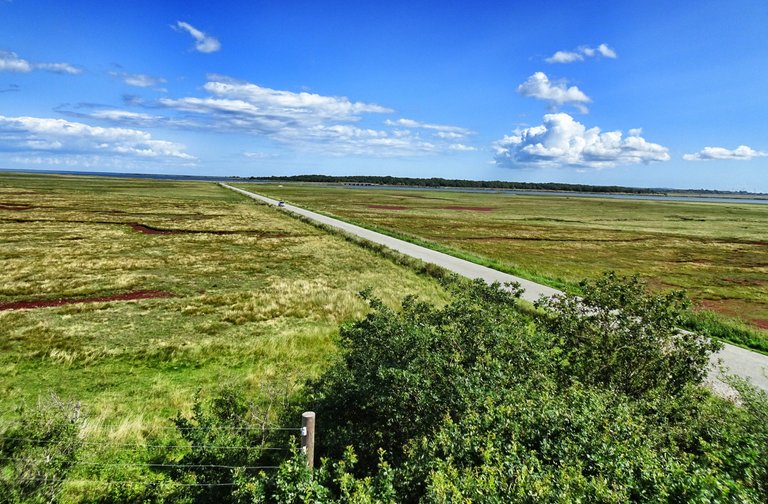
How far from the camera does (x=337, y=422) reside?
9.22 metres

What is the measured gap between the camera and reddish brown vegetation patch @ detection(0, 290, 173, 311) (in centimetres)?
2178

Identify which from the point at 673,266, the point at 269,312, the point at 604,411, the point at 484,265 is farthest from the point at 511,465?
the point at 673,266

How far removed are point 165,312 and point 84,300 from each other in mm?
6000

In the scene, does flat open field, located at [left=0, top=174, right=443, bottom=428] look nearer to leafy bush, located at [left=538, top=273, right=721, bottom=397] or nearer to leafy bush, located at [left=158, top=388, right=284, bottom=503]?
leafy bush, located at [left=158, top=388, right=284, bottom=503]

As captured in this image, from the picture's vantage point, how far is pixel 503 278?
29.1 metres

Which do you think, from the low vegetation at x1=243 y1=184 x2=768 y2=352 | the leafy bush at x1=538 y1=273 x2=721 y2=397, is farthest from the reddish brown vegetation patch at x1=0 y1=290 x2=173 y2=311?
the low vegetation at x1=243 y1=184 x2=768 y2=352

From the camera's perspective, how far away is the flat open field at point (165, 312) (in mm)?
13867

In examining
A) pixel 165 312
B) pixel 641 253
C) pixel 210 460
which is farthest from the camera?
pixel 641 253

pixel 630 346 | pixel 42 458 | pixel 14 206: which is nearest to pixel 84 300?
pixel 42 458

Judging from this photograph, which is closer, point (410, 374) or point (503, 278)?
point (410, 374)

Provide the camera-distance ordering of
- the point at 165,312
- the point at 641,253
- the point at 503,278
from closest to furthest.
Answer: the point at 165,312
the point at 503,278
the point at 641,253

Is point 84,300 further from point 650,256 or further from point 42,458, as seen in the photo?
point 650,256

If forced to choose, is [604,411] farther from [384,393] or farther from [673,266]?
[673,266]

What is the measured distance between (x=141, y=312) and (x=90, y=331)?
3.12 meters
